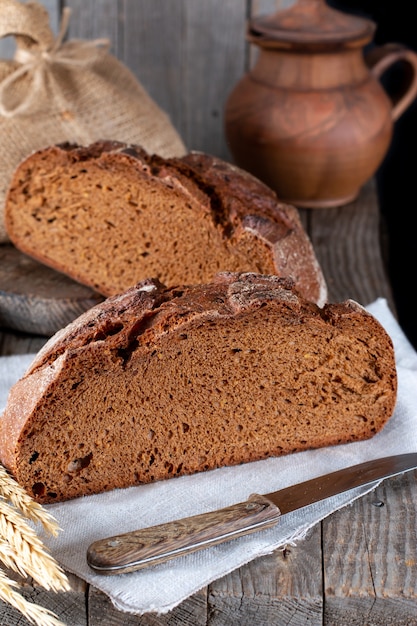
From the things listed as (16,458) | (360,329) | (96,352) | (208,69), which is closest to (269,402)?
(360,329)

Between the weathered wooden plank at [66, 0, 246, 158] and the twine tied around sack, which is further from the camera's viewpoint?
the weathered wooden plank at [66, 0, 246, 158]

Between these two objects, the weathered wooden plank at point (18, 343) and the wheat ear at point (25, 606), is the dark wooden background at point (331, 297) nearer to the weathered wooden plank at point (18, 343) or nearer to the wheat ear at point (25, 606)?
the weathered wooden plank at point (18, 343)

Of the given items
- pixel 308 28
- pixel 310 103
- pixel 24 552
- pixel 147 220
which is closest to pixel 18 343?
pixel 147 220

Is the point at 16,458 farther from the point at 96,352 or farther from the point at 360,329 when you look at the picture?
the point at 360,329

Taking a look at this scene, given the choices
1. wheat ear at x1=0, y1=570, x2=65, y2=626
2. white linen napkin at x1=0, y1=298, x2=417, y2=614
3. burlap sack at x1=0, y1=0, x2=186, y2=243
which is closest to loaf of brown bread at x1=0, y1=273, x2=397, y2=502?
white linen napkin at x1=0, y1=298, x2=417, y2=614

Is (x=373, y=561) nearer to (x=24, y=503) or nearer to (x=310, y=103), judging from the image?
(x=24, y=503)

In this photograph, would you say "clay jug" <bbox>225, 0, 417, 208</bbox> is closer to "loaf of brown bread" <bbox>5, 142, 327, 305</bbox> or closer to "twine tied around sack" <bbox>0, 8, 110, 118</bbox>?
"twine tied around sack" <bbox>0, 8, 110, 118</bbox>
